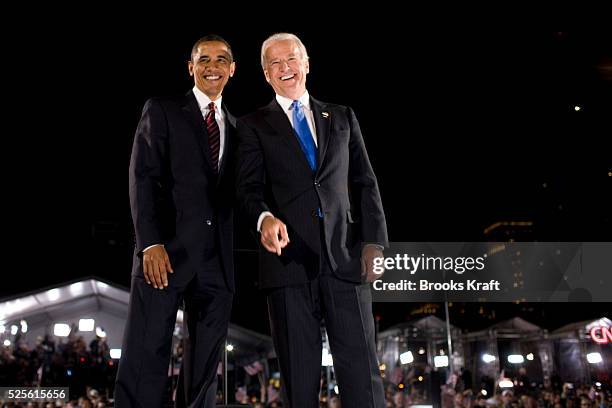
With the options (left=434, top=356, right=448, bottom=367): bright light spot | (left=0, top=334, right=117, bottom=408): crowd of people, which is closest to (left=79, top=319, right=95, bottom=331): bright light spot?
(left=0, top=334, right=117, bottom=408): crowd of people

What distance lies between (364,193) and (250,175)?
0.47m

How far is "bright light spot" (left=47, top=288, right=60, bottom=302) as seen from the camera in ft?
30.3

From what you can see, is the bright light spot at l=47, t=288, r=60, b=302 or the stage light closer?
the bright light spot at l=47, t=288, r=60, b=302

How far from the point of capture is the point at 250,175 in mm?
2486

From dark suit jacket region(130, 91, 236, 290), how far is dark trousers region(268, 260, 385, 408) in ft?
1.51

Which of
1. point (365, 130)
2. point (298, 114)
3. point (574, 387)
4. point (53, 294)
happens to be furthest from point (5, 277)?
point (298, 114)

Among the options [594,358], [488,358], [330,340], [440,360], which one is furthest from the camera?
[488,358]

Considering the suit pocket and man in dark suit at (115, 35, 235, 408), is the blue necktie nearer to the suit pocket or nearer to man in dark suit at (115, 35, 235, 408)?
the suit pocket

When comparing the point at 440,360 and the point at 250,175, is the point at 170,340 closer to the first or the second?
the point at 250,175

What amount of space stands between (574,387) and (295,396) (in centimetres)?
1088

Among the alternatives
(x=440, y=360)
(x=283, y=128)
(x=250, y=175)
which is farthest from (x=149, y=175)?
(x=440, y=360)

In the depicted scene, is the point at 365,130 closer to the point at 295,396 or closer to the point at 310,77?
the point at 310,77

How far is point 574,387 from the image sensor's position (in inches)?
454

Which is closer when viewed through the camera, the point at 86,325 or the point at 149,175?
the point at 149,175
